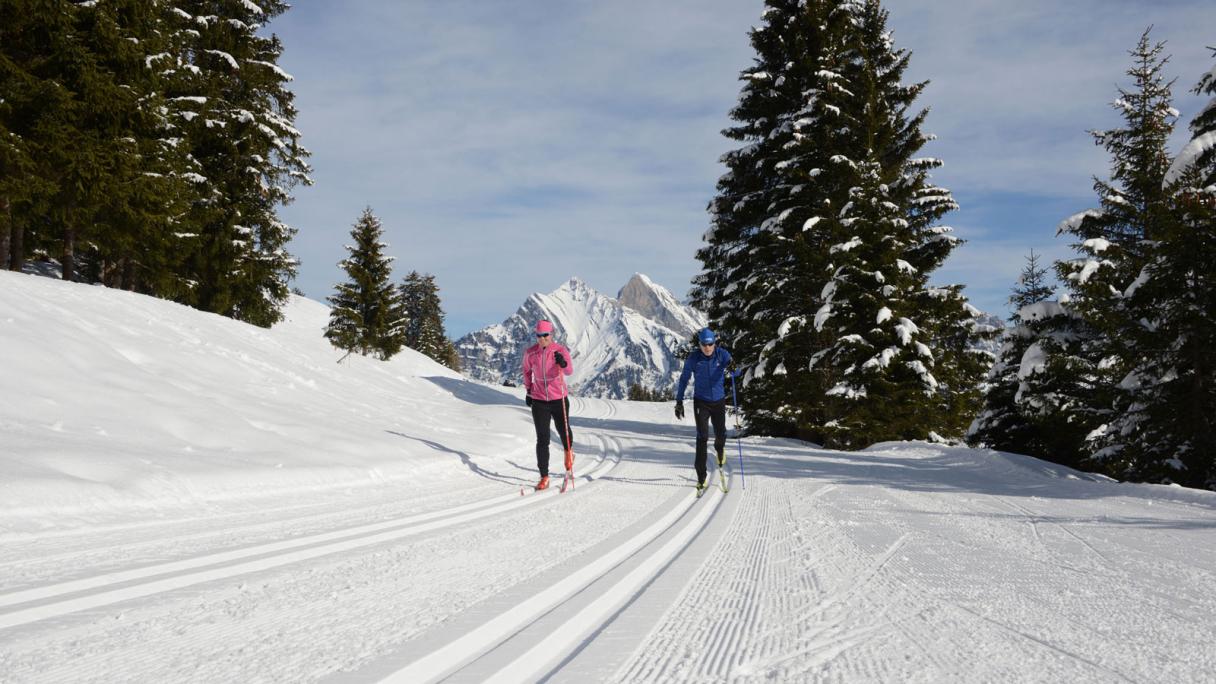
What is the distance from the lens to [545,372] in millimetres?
8172

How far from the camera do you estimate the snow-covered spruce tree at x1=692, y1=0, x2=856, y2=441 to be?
16.6m

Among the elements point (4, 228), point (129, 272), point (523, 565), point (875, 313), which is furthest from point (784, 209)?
point (129, 272)

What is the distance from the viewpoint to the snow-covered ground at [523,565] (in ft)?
7.02

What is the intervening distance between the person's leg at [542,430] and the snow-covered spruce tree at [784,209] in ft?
31.1

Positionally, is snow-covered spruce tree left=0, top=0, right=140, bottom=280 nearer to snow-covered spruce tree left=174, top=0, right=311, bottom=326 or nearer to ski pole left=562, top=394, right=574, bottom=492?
snow-covered spruce tree left=174, top=0, right=311, bottom=326

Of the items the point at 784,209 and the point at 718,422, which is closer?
the point at 718,422

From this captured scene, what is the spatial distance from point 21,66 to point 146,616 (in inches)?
711

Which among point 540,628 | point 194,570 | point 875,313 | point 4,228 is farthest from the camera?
point 875,313

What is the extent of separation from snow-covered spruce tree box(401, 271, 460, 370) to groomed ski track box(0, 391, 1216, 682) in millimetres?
62078

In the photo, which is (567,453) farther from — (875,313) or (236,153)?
(236,153)

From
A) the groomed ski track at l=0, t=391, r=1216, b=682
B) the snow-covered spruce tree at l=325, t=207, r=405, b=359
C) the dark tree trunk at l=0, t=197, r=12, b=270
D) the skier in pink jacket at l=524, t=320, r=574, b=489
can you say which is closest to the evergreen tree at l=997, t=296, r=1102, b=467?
the groomed ski track at l=0, t=391, r=1216, b=682

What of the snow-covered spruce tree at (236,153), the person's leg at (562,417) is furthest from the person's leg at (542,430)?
the snow-covered spruce tree at (236,153)

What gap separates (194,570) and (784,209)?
658 inches

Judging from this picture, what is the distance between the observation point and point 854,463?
10.7 m
